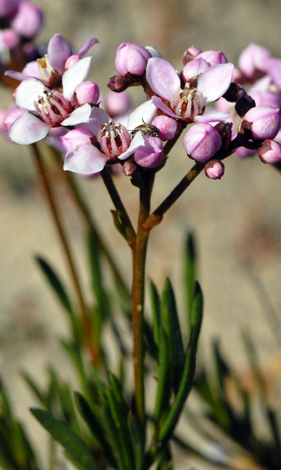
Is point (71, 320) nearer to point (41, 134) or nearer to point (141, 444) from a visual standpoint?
point (141, 444)

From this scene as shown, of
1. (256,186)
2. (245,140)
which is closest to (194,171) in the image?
(245,140)

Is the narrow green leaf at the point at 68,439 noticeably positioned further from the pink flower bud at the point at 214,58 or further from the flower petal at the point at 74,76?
the pink flower bud at the point at 214,58

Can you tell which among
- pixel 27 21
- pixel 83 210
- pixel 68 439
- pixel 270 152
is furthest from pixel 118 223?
pixel 27 21

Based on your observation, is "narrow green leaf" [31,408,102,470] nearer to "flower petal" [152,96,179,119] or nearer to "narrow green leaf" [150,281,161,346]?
"narrow green leaf" [150,281,161,346]

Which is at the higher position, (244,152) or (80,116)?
(80,116)

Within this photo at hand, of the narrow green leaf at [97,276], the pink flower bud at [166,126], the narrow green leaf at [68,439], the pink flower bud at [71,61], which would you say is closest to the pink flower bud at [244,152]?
the pink flower bud at [166,126]

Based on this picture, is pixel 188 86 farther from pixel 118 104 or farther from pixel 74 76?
pixel 118 104
